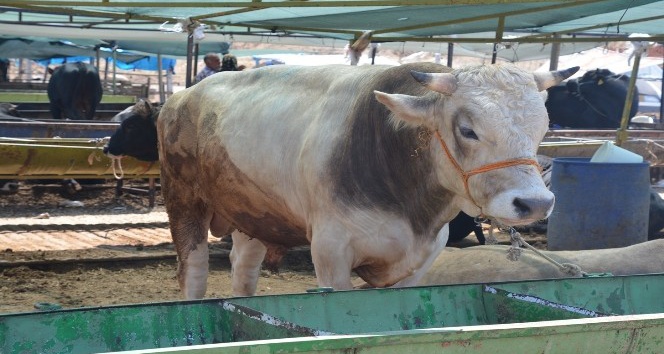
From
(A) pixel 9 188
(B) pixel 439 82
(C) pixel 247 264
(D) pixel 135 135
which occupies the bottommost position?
(A) pixel 9 188

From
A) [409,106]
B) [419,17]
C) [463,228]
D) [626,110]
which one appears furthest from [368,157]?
[626,110]

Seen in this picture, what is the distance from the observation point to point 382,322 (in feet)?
15.2

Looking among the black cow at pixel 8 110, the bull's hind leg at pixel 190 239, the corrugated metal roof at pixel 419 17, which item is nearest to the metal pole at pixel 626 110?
the corrugated metal roof at pixel 419 17

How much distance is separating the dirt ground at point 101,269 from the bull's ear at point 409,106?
335 cm

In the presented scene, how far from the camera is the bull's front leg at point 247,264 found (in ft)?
24.0

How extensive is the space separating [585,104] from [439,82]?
13.3 m

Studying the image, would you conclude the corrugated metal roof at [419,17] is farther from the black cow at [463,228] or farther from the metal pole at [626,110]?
the black cow at [463,228]

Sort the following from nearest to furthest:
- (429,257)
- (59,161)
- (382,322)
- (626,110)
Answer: (382,322)
(429,257)
(626,110)
(59,161)

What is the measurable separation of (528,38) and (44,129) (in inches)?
236

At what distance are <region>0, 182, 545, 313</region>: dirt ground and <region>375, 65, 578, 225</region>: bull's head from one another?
334 centimetres

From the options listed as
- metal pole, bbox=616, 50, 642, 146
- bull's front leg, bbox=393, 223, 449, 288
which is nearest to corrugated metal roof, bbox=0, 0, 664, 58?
metal pole, bbox=616, 50, 642, 146

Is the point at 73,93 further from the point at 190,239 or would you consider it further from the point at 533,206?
the point at 533,206

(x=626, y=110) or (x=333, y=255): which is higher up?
(x=626, y=110)

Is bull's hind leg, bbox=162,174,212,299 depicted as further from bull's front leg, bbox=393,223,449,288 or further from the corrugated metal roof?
bull's front leg, bbox=393,223,449,288
